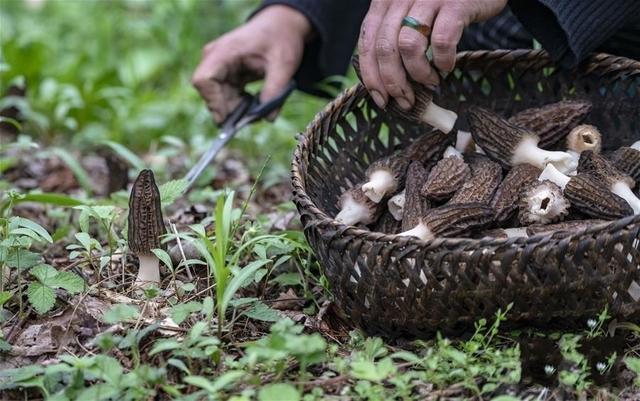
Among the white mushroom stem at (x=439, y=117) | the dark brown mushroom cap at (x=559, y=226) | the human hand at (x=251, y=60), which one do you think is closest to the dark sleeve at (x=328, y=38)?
the human hand at (x=251, y=60)

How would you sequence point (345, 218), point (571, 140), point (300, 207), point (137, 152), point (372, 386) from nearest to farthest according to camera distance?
1. point (372, 386)
2. point (300, 207)
3. point (345, 218)
4. point (571, 140)
5. point (137, 152)

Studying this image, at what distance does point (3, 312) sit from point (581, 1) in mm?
1367

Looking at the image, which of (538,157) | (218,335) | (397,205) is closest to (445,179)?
(397,205)

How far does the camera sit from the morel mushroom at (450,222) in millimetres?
1697

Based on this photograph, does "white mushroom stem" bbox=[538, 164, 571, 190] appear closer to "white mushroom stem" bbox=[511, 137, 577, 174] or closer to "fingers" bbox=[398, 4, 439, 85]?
"white mushroom stem" bbox=[511, 137, 577, 174]

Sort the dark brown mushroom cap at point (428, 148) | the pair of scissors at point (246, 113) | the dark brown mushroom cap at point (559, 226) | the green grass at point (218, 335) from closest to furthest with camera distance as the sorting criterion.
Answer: the green grass at point (218, 335)
the dark brown mushroom cap at point (559, 226)
the dark brown mushroom cap at point (428, 148)
the pair of scissors at point (246, 113)

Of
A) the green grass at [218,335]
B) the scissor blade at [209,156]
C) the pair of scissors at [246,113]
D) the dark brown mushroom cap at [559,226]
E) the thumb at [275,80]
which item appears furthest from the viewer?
the thumb at [275,80]

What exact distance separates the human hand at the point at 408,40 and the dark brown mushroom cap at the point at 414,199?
164 millimetres

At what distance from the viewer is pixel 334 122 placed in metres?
2.05

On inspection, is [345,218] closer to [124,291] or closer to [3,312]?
[124,291]

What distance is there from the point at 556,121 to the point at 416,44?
388 millimetres

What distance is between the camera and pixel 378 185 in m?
1.89

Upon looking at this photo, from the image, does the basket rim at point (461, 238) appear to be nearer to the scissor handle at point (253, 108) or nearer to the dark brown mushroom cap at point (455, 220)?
the dark brown mushroom cap at point (455, 220)

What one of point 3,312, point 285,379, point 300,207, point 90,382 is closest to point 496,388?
point 285,379
